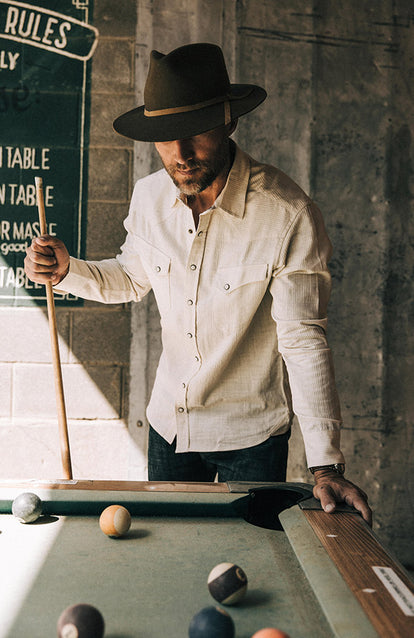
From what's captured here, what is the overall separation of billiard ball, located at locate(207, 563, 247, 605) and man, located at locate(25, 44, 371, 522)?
0.63 m

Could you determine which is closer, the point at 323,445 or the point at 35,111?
Result: the point at 323,445

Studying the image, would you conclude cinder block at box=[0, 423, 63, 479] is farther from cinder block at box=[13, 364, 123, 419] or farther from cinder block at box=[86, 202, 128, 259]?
cinder block at box=[86, 202, 128, 259]

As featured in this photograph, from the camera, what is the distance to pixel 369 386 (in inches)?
118

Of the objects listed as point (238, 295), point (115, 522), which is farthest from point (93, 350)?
point (115, 522)

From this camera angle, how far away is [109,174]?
2889 millimetres

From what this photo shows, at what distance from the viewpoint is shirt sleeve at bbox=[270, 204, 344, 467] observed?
5.42ft

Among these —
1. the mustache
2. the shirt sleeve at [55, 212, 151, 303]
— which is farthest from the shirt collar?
the shirt sleeve at [55, 212, 151, 303]

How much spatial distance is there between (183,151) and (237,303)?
1.54 ft

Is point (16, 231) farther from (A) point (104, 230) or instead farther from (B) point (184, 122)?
(B) point (184, 122)

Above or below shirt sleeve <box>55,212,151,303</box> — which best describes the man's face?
above

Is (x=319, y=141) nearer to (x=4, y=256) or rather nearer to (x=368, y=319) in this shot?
(x=368, y=319)

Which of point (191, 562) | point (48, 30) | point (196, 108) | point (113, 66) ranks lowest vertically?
point (191, 562)

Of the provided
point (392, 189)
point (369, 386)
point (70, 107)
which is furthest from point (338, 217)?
point (70, 107)

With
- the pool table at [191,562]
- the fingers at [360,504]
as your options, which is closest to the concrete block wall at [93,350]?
the pool table at [191,562]
